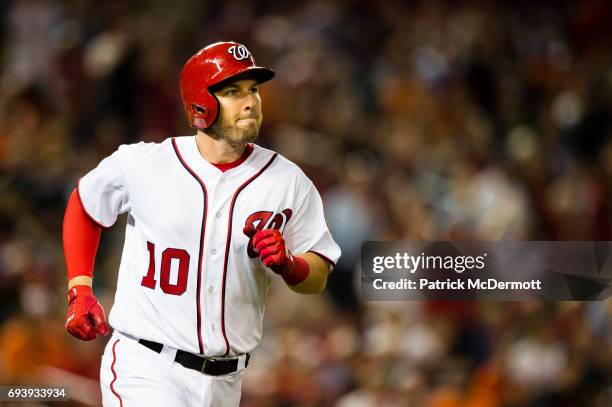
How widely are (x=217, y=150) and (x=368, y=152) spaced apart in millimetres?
3340

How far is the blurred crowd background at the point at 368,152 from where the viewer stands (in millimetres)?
5578

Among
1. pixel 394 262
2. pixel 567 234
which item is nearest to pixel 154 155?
pixel 394 262

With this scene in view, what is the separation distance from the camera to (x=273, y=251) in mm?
2826

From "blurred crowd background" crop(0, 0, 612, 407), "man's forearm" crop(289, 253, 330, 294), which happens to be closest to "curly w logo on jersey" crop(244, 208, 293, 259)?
"man's forearm" crop(289, 253, 330, 294)

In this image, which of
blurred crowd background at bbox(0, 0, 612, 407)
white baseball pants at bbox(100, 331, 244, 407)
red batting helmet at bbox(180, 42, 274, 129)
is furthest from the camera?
blurred crowd background at bbox(0, 0, 612, 407)

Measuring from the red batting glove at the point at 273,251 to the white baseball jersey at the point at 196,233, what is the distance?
0.17m

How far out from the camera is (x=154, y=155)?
317 centimetres

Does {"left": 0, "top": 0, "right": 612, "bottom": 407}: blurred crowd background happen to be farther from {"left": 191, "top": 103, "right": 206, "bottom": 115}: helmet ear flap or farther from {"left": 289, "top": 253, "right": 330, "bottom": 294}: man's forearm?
{"left": 191, "top": 103, "right": 206, "bottom": 115}: helmet ear flap

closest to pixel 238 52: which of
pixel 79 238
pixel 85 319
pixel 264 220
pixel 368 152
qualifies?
pixel 264 220

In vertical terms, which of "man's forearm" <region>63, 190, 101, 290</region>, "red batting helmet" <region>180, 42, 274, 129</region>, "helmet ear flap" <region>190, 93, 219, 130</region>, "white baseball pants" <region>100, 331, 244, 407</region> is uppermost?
"red batting helmet" <region>180, 42, 274, 129</region>

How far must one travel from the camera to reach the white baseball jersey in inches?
120

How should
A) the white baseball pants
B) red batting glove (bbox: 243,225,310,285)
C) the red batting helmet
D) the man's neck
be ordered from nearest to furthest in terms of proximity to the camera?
red batting glove (bbox: 243,225,310,285) < the white baseball pants < the red batting helmet < the man's neck

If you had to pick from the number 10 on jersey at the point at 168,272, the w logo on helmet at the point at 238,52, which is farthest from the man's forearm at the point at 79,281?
the w logo on helmet at the point at 238,52

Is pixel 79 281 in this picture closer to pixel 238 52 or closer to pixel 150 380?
pixel 150 380
